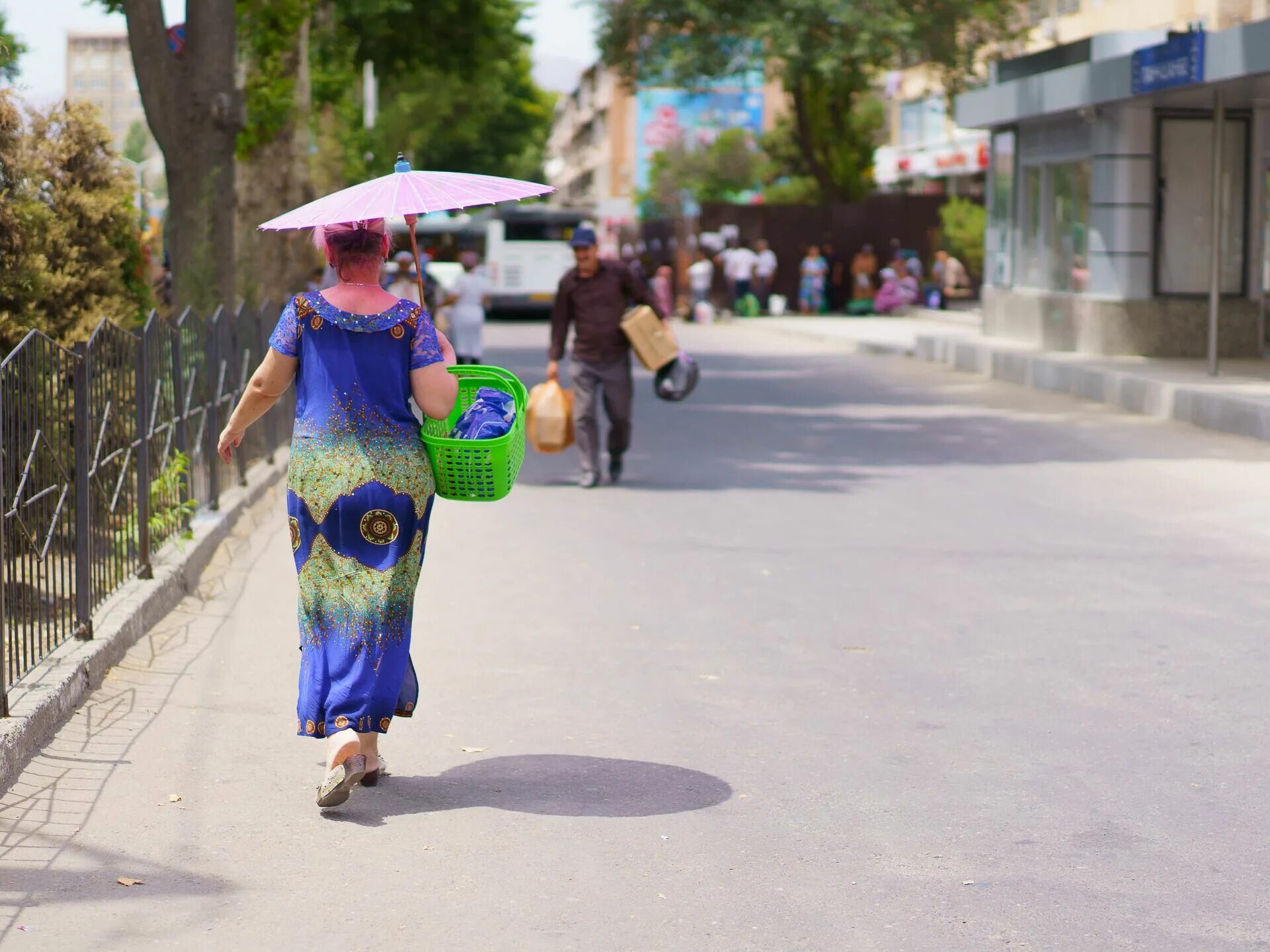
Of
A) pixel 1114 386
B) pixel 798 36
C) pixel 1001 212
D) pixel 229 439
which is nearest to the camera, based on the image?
pixel 229 439

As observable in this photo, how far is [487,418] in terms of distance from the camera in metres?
5.66

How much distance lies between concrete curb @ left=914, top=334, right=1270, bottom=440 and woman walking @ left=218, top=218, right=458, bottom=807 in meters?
11.7

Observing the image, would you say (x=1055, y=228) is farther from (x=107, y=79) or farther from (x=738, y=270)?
(x=107, y=79)

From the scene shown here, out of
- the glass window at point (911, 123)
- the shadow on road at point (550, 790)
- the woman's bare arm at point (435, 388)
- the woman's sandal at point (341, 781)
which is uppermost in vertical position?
the glass window at point (911, 123)

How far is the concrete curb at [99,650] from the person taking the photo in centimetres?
578

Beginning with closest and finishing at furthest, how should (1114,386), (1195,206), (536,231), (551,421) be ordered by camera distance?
(551,421) < (1114,386) < (1195,206) < (536,231)

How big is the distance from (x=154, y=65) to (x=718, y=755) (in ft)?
29.6

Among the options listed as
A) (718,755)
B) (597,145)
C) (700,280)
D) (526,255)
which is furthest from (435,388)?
(597,145)

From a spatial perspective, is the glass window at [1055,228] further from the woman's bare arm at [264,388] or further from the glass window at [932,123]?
the glass window at [932,123]

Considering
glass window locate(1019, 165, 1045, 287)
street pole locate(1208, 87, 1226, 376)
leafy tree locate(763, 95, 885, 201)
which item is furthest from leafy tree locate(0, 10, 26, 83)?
leafy tree locate(763, 95, 885, 201)

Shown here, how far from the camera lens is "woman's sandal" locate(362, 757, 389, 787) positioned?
223 inches

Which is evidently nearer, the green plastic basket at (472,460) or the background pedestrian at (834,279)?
the green plastic basket at (472,460)

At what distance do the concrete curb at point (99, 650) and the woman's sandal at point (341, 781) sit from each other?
94cm

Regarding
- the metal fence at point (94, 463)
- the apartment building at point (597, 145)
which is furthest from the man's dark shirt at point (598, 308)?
the apartment building at point (597, 145)
